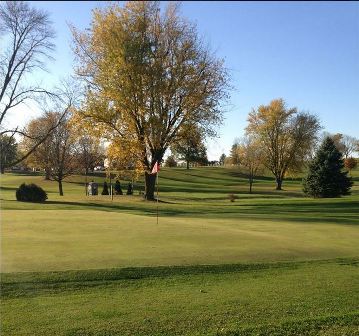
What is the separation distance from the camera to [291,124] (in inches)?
2751

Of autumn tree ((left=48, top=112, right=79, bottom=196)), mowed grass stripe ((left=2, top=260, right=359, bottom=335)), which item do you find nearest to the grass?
mowed grass stripe ((left=2, top=260, right=359, bottom=335))

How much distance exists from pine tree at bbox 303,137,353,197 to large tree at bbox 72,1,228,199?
49.5 ft

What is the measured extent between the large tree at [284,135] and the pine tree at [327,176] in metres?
20.6

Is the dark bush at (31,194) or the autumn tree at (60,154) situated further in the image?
the autumn tree at (60,154)

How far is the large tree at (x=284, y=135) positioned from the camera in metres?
69.3

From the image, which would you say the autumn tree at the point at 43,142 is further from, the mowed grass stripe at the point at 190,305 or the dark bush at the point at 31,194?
the mowed grass stripe at the point at 190,305

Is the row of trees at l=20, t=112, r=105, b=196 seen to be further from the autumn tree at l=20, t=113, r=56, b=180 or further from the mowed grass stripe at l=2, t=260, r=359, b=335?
the mowed grass stripe at l=2, t=260, r=359, b=335

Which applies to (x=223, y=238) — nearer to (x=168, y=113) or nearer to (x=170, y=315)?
(x=170, y=315)

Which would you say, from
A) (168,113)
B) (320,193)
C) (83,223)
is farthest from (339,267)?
(320,193)

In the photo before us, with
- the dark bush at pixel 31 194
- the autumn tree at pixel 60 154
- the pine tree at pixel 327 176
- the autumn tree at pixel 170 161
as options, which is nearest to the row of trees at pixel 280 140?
the pine tree at pixel 327 176

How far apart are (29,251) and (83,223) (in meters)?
5.93

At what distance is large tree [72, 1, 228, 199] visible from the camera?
35.6 metres

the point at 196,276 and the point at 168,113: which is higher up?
the point at 168,113

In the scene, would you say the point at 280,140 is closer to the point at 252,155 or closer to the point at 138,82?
the point at 252,155
